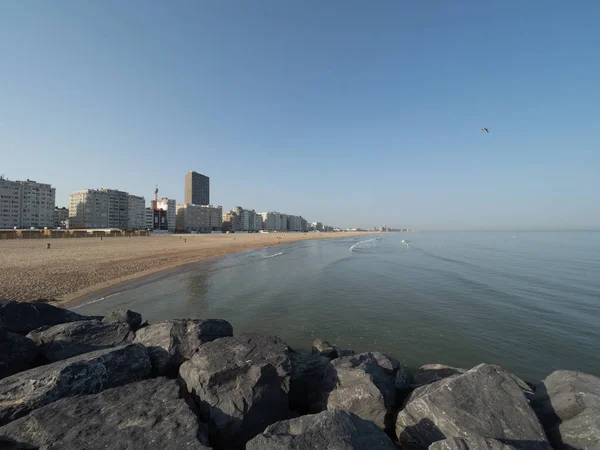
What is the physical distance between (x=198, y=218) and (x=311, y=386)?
611 feet

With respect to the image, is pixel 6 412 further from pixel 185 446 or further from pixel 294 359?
pixel 294 359

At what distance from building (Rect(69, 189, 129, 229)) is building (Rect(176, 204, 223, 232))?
3667 cm

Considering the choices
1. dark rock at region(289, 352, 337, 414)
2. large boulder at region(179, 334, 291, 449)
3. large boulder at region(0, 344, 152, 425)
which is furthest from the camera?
dark rock at region(289, 352, 337, 414)

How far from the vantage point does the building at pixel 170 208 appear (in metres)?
174

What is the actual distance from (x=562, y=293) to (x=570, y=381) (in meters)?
16.7

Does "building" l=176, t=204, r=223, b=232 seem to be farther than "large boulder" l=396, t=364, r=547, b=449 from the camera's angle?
Yes

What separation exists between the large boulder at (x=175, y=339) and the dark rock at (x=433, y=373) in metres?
5.32

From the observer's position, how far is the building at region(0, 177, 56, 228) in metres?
110

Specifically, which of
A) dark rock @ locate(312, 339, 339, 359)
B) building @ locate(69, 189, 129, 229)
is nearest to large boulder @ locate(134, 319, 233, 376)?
dark rock @ locate(312, 339, 339, 359)

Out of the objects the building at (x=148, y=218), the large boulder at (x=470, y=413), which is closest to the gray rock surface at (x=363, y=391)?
the large boulder at (x=470, y=413)

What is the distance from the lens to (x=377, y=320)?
38.3 ft

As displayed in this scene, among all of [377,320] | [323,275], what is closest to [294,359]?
[377,320]

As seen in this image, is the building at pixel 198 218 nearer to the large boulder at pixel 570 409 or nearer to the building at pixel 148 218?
the building at pixel 148 218

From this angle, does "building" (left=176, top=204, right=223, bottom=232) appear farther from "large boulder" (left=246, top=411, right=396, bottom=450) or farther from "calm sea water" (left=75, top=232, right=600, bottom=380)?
"large boulder" (left=246, top=411, right=396, bottom=450)
